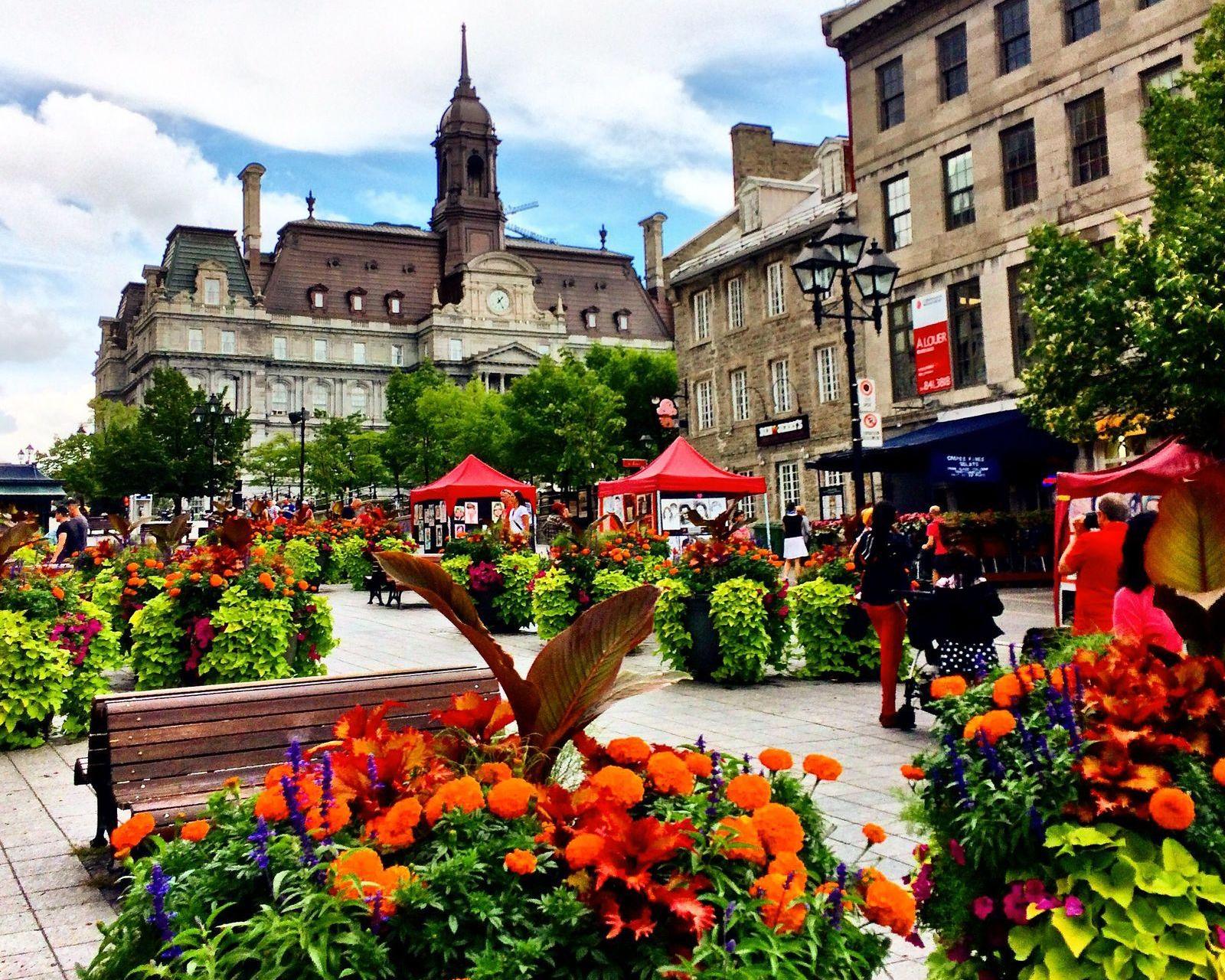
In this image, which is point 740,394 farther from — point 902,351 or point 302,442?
point 302,442

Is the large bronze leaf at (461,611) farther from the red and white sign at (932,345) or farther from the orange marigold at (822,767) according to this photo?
the red and white sign at (932,345)

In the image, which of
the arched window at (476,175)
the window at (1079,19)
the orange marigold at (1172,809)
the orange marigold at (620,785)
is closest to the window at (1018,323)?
the window at (1079,19)

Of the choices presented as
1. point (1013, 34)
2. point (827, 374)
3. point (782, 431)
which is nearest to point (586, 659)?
point (1013, 34)

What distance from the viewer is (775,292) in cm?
3738

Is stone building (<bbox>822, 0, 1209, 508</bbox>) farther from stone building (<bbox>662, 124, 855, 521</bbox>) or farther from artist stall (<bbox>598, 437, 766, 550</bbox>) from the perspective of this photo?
artist stall (<bbox>598, 437, 766, 550</bbox>)

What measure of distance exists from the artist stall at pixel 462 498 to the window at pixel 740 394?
8.79 metres

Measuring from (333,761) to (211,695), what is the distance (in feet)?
8.24

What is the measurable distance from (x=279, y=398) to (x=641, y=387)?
42.0 meters

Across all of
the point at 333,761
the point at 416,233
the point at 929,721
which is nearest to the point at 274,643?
the point at 929,721

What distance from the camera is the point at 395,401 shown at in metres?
71.9

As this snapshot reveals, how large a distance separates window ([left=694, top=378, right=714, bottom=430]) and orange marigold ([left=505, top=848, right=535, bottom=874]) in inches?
1525

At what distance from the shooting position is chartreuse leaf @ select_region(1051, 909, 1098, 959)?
2.71 m

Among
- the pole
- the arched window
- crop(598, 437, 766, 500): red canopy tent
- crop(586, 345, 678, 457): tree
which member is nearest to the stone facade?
crop(598, 437, 766, 500): red canopy tent

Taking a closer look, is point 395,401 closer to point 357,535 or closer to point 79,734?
point 357,535
